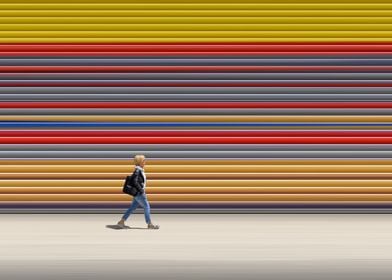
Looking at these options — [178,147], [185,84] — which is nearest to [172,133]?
[178,147]

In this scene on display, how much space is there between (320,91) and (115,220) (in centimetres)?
480

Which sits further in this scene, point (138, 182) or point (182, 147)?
point (182, 147)

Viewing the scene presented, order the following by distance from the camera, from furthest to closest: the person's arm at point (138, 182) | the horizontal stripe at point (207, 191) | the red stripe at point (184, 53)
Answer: the red stripe at point (184, 53) → the horizontal stripe at point (207, 191) → the person's arm at point (138, 182)

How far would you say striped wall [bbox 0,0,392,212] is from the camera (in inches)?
541

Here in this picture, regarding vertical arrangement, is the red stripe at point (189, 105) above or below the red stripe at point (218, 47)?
below

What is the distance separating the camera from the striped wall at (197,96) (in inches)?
541

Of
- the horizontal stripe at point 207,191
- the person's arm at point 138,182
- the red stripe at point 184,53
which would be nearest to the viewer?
the person's arm at point 138,182

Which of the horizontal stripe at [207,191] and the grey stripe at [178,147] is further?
the grey stripe at [178,147]

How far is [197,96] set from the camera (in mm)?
13812
